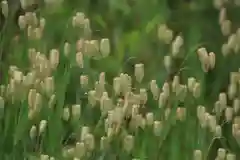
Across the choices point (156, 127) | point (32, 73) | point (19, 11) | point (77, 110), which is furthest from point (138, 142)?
point (19, 11)

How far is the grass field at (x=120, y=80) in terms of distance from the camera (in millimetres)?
1298

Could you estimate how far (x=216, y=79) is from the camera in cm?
130

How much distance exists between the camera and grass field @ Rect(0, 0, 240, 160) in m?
1.30

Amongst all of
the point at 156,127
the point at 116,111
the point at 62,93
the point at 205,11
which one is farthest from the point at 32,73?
the point at 205,11

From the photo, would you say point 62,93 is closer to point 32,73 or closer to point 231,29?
point 32,73

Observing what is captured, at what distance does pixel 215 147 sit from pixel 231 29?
0.30 meters

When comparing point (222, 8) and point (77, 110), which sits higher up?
point (222, 8)

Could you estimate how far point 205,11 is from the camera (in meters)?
1.30

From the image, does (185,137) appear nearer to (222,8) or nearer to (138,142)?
(138,142)

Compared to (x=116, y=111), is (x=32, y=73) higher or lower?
higher

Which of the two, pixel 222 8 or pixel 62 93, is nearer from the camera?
pixel 222 8

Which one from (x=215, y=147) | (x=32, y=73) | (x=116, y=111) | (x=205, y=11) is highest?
(x=205, y=11)

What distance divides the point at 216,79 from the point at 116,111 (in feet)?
0.89

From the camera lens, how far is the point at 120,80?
135 centimetres
